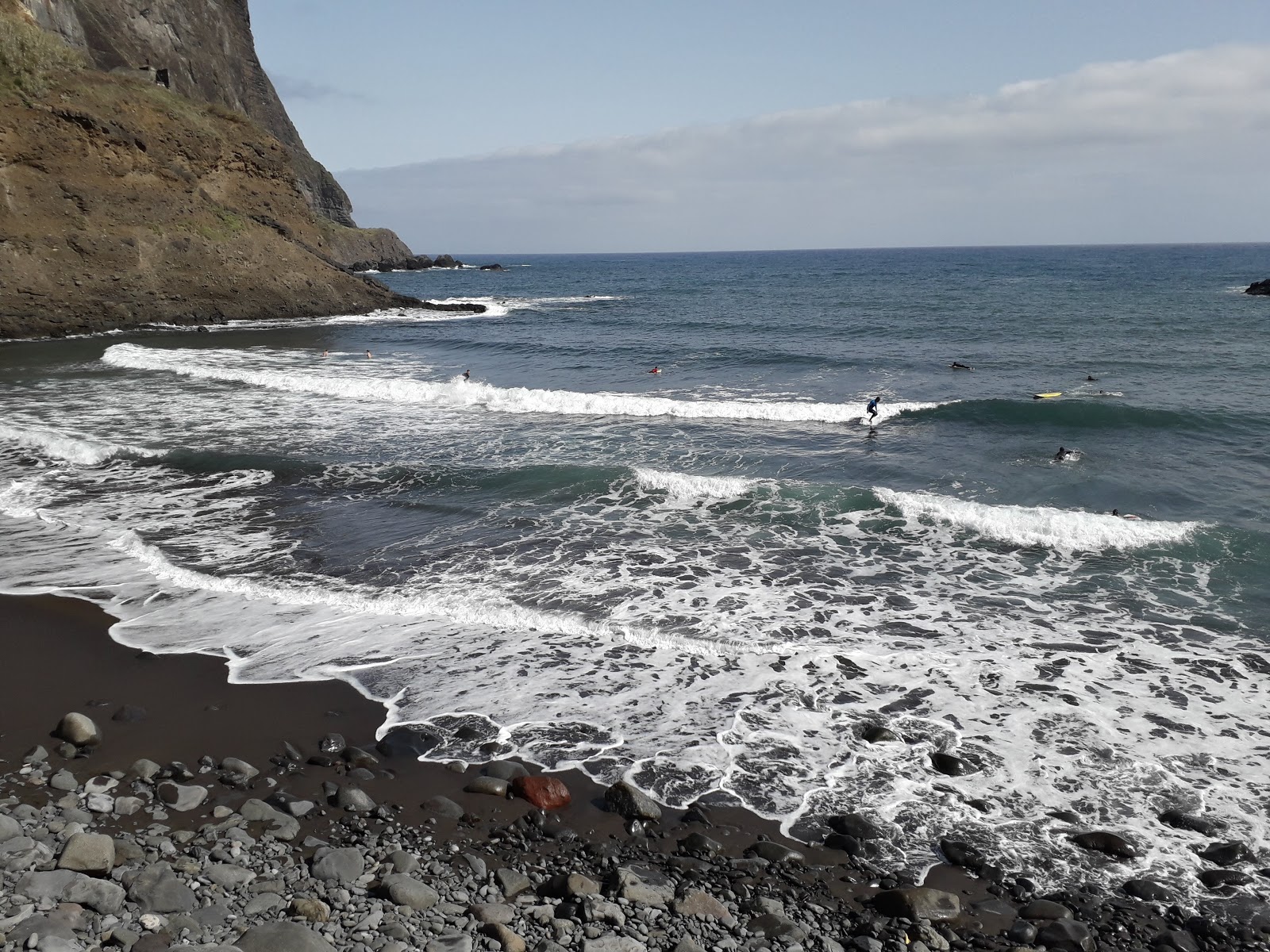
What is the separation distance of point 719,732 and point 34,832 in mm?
5184

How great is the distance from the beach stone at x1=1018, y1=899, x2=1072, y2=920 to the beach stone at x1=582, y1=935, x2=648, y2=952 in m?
2.50

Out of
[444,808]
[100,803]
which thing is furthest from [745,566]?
[100,803]

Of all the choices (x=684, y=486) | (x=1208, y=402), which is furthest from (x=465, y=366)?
(x=1208, y=402)

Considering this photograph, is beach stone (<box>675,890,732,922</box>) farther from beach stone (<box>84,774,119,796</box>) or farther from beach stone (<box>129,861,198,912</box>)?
beach stone (<box>84,774,119,796</box>)

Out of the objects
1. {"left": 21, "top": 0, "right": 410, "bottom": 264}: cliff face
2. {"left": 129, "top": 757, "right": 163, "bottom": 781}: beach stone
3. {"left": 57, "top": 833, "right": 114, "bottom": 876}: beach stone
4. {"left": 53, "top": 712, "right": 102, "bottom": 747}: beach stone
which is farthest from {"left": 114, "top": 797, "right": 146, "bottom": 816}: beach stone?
{"left": 21, "top": 0, "right": 410, "bottom": 264}: cliff face

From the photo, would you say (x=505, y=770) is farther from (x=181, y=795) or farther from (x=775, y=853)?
(x=181, y=795)

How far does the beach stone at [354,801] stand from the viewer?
20.6 feet

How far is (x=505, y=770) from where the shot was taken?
6.84 meters

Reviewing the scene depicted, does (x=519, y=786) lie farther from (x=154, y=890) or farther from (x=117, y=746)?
(x=117, y=746)

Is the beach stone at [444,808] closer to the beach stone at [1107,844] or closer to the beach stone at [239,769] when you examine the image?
the beach stone at [239,769]

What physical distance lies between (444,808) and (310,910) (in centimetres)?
137

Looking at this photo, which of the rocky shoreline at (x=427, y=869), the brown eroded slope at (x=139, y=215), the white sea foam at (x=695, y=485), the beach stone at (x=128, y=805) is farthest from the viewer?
the brown eroded slope at (x=139, y=215)

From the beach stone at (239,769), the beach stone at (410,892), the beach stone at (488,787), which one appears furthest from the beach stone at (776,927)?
the beach stone at (239,769)

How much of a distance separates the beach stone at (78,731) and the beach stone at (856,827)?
6060 millimetres
